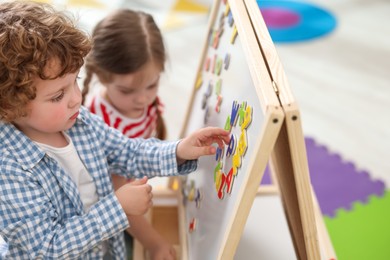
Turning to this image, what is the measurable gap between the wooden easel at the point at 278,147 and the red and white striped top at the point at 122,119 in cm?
49

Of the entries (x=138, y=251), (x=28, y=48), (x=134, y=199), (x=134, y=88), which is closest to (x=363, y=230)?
(x=138, y=251)

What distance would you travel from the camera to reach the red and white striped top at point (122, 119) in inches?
56.6

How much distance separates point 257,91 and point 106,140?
474mm

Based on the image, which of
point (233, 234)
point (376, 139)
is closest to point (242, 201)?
point (233, 234)

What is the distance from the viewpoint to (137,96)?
137 cm

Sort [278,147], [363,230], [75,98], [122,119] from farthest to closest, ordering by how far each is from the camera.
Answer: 1. [363,230]
2. [122,119]
3. [75,98]
4. [278,147]

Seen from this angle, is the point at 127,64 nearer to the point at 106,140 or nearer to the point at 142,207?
the point at 106,140

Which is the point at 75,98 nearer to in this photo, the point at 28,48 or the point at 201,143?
the point at 28,48

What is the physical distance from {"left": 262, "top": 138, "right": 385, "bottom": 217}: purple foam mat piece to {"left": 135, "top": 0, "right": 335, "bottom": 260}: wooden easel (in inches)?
32.9

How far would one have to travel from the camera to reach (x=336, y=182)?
6.50ft

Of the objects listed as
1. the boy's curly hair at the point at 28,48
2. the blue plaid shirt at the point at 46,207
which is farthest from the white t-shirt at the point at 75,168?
the boy's curly hair at the point at 28,48

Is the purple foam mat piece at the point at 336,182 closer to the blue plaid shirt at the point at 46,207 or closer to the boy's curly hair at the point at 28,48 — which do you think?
the blue plaid shirt at the point at 46,207

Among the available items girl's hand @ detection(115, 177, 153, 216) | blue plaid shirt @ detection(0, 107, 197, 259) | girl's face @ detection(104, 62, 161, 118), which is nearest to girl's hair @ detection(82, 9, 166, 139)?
girl's face @ detection(104, 62, 161, 118)

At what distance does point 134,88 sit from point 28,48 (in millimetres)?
459
